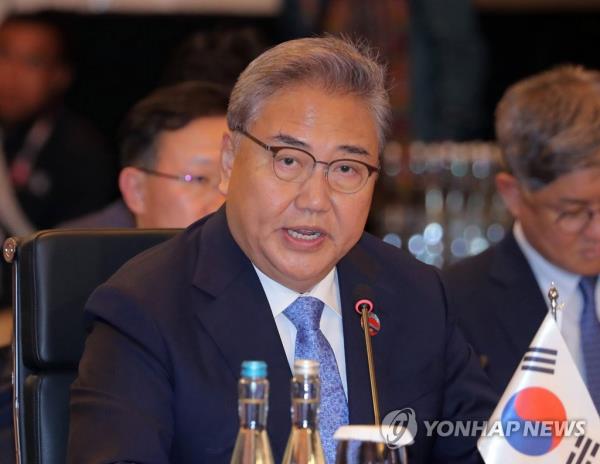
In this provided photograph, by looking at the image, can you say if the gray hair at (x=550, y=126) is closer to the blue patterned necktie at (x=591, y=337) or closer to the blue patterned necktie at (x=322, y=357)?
the blue patterned necktie at (x=591, y=337)

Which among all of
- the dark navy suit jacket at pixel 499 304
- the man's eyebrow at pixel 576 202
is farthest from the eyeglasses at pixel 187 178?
the man's eyebrow at pixel 576 202

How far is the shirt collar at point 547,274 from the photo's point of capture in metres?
3.02

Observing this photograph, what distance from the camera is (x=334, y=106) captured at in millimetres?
2176

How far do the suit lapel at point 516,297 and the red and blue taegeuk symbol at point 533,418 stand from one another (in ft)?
3.21

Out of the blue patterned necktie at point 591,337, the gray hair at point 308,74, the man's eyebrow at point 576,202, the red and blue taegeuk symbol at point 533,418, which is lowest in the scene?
the red and blue taegeuk symbol at point 533,418

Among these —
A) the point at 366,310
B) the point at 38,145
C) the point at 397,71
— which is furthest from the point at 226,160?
the point at 38,145

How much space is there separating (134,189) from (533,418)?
67.3 inches

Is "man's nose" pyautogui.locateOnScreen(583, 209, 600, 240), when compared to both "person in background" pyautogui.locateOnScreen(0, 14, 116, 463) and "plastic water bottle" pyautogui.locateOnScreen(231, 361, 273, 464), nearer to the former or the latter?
"plastic water bottle" pyautogui.locateOnScreen(231, 361, 273, 464)

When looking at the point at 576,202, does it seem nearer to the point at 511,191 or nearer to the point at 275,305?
the point at 511,191

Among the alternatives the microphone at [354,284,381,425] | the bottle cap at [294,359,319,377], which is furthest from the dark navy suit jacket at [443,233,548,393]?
the bottle cap at [294,359,319,377]

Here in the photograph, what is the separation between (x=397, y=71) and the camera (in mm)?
5148

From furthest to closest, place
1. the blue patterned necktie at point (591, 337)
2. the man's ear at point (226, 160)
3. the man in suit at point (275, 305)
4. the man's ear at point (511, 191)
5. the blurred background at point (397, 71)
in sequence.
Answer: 1. the blurred background at point (397, 71)
2. the man's ear at point (511, 191)
3. the blue patterned necktie at point (591, 337)
4. the man's ear at point (226, 160)
5. the man in suit at point (275, 305)

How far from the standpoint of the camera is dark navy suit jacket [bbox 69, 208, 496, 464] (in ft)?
6.54

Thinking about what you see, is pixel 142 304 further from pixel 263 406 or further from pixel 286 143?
pixel 263 406
